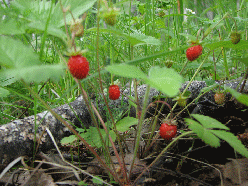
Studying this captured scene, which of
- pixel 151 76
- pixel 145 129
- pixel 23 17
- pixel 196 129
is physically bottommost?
pixel 145 129

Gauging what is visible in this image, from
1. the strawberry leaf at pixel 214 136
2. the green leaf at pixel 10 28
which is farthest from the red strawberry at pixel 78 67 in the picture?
the strawberry leaf at pixel 214 136

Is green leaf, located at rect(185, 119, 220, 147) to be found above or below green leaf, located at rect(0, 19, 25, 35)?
below

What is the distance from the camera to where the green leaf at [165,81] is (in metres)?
0.38

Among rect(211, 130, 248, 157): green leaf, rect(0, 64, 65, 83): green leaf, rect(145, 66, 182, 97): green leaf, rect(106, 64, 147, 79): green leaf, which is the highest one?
rect(0, 64, 65, 83): green leaf

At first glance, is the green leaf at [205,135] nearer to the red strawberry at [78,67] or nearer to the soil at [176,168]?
the soil at [176,168]

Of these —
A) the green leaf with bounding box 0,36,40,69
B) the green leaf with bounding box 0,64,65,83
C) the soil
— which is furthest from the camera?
the soil

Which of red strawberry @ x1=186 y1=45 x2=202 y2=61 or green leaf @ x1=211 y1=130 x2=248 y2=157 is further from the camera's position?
red strawberry @ x1=186 y1=45 x2=202 y2=61

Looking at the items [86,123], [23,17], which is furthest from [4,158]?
[23,17]

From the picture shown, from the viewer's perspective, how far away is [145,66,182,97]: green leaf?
15.1 inches

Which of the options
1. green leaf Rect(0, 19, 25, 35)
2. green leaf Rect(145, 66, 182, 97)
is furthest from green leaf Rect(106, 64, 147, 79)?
green leaf Rect(0, 19, 25, 35)

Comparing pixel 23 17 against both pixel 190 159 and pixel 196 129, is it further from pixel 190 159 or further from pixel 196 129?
pixel 190 159

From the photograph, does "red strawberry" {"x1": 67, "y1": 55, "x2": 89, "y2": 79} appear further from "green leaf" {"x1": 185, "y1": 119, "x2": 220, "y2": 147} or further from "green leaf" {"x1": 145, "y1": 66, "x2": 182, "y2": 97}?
"green leaf" {"x1": 185, "y1": 119, "x2": 220, "y2": 147}

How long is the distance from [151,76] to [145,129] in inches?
23.1

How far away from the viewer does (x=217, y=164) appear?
2.15 feet
